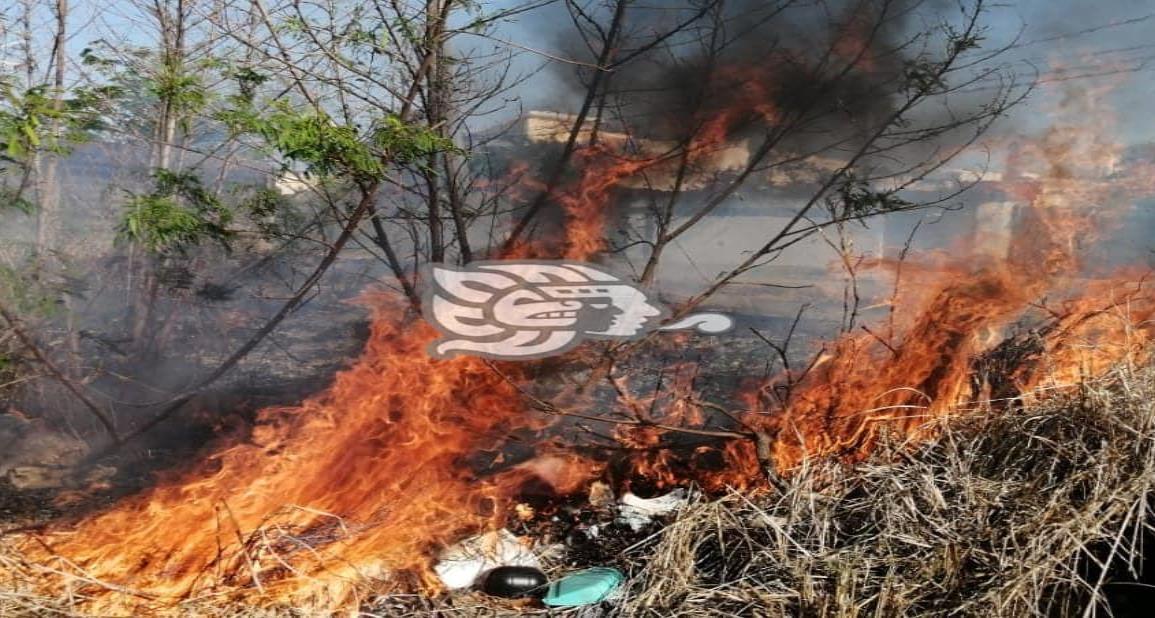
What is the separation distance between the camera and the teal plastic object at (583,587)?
3652mm

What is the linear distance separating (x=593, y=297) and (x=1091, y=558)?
2799 mm

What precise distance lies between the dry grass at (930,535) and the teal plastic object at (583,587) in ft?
0.17

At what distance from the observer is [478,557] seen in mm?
4008

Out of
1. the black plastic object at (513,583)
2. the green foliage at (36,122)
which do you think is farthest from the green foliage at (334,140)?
the black plastic object at (513,583)

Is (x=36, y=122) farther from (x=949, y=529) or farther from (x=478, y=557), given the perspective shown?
(x=949, y=529)

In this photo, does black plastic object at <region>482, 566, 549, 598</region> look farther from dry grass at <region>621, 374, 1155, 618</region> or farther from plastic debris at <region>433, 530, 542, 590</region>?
dry grass at <region>621, 374, 1155, 618</region>

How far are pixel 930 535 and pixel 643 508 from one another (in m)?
1.50

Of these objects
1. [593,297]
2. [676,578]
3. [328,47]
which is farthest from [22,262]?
[676,578]

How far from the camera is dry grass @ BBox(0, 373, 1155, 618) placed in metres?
3.27

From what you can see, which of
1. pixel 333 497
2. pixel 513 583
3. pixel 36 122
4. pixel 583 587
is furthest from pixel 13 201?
pixel 583 587

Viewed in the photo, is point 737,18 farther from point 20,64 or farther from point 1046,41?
point 20,64

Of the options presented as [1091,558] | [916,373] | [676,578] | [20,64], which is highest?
[20,64]

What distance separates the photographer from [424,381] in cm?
464

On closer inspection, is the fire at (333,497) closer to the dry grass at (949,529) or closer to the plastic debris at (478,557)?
the plastic debris at (478,557)
